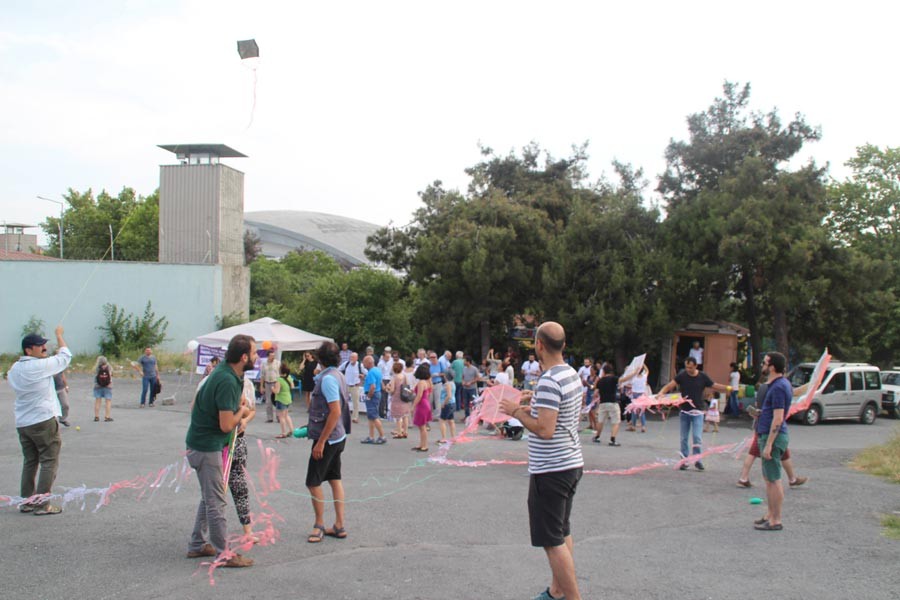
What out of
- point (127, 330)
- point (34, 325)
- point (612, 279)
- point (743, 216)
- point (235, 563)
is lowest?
point (235, 563)

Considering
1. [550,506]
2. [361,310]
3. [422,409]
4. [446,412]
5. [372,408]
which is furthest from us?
[361,310]

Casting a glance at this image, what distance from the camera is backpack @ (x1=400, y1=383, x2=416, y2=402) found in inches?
541

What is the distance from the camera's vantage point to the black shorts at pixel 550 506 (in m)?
4.50

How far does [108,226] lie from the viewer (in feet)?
171

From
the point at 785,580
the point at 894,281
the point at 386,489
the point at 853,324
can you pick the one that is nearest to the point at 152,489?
the point at 386,489

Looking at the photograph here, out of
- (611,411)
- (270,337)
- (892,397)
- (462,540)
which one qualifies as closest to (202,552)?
(462,540)

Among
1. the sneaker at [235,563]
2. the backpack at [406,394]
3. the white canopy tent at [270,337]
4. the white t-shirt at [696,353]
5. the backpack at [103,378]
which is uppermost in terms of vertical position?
the white canopy tent at [270,337]

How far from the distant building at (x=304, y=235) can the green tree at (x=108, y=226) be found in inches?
675

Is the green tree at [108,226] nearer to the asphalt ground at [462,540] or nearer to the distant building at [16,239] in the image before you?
the distant building at [16,239]

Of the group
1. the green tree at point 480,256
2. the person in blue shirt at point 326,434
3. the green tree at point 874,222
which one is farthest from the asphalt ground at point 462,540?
the green tree at point 874,222

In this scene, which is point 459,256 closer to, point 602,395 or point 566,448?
point 602,395

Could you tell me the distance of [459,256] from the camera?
81.2 feet

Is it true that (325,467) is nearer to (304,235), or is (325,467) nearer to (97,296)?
(97,296)

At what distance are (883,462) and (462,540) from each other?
26.7ft
